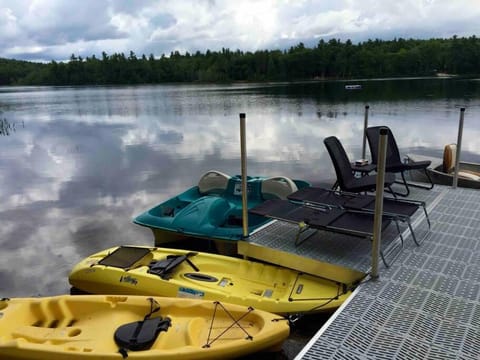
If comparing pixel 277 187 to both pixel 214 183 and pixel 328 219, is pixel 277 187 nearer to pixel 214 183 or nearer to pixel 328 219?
pixel 214 183

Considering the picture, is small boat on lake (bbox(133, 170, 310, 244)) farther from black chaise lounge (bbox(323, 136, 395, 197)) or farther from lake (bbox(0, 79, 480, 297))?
black chaise lounge (bbox(323, 136, 395, 197))

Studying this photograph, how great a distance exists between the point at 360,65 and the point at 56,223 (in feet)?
264

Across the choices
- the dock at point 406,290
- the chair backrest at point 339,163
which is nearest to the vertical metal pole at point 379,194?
the dock at point 406,290

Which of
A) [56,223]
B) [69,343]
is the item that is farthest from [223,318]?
[56,223]

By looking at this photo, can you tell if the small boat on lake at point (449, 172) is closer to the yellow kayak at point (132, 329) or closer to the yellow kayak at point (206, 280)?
the yellow kayak at point (206, 280)

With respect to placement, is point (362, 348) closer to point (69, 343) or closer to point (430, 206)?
point (69, 343)

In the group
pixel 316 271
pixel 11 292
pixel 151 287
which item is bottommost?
pixel 11 292

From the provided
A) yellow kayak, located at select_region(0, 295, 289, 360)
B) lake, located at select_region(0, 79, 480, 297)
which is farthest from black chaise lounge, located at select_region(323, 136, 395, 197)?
lake, located at select_region(0, 79, 480, 297)

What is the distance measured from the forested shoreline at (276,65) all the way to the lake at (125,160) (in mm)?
57219

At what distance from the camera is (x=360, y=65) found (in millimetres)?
80438

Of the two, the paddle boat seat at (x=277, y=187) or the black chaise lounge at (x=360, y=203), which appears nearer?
the black chaise lounge at (x=360, y=203)

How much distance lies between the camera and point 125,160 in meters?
14.1

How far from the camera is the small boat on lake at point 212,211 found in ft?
19.2

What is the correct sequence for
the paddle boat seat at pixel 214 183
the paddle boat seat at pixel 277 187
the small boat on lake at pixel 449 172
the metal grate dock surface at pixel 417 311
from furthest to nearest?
the paddle boat seat at pixel 214 183 → the small boat on lake at pixel 449 172 → the paddle boat seat at pixel 277 187 → the metal grate dock surface at pixel 417 311
